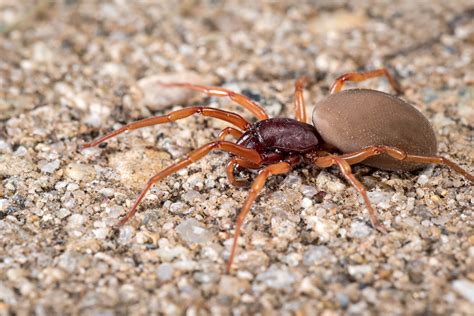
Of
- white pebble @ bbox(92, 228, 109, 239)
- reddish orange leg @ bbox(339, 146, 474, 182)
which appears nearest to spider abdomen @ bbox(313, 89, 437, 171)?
reddish orange leg @ bbox(339, 146, 474, 182)

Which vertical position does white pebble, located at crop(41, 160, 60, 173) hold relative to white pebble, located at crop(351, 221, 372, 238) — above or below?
above

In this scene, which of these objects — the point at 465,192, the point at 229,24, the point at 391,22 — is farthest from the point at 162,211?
the point at 391,22

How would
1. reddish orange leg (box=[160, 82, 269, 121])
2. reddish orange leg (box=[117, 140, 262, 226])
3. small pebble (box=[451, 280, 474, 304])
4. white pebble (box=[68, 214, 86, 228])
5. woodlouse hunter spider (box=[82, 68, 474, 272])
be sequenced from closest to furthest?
1. small pebble (box=[451, 280, 474, 304])
2. reddish orange leg (box=[117, 140, 262, 226])
3. white pebble (box=[68, 214, 86, 228])
4. woodlouse hunter spider (box=[82, 68, 474, 272])
5. reddish orange leg (box=[160, 82, 269, 121])

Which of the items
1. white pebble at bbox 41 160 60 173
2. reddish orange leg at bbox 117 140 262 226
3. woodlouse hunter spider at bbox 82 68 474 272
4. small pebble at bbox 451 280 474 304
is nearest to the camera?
small pebble at bbox 451 280 474 304

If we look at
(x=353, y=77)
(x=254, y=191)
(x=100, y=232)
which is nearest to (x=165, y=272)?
(x=100, y=232)

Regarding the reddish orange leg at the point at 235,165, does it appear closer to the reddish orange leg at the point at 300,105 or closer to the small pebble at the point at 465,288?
the reddish orange leg at the point at 300,105

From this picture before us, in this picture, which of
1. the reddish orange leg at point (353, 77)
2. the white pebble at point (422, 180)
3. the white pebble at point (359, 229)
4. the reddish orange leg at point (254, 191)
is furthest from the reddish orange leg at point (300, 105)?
the white pebble at point (359, 229)

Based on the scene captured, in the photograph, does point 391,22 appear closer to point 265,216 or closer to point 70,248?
point 265,216

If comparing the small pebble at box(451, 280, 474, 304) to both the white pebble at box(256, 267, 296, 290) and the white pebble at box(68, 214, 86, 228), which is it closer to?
the white pebble at box(256, 267, 296, 290)
